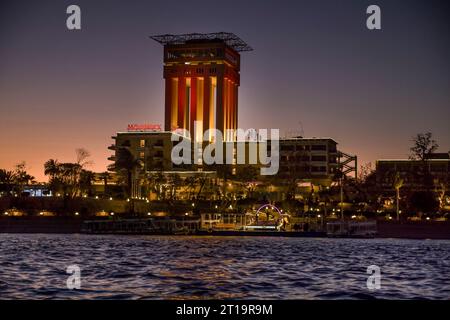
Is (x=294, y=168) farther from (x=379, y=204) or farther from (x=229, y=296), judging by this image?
(x=229, y=296)

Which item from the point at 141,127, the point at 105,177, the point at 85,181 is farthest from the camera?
the point at 141,127

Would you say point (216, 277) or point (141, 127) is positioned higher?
point (141, 127)

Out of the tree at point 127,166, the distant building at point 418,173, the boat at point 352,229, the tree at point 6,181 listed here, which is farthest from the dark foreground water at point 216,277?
the tree at point 6,181

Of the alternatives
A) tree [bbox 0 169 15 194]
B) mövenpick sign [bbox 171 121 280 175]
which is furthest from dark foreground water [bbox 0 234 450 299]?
mövenpick sign [bbox 171 121 280 175]

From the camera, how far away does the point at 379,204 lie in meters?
158

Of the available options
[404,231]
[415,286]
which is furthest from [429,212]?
[415,286]

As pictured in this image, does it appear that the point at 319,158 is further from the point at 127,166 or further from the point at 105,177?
the point at 127,166

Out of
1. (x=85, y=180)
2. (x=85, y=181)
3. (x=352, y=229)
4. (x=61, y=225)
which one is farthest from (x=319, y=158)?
(x=61, y=225)

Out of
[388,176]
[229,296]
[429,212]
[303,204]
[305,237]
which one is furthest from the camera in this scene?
[388,176]

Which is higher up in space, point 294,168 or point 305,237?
point 294,168

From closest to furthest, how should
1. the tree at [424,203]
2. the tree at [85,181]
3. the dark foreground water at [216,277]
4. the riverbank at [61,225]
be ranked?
the dark foreground water at [216,277], the riverbank at [61,225], the tree at [424,203], the tree at [85,181]

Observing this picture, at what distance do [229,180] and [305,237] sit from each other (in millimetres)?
67337

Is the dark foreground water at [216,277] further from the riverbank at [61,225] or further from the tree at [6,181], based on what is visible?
the tree at [6,181]

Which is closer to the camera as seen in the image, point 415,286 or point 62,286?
point 62,286
